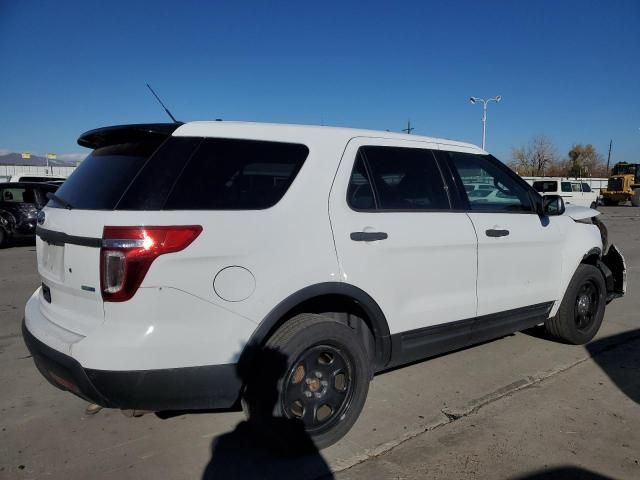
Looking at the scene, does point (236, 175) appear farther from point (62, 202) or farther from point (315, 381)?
point (315, 381)

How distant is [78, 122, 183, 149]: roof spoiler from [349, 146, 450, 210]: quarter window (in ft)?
3.67

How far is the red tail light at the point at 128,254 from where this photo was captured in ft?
7.72

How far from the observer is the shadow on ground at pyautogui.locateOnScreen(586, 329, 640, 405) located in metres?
3.90

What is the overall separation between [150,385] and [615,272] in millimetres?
4895

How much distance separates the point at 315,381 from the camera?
292 centimetres

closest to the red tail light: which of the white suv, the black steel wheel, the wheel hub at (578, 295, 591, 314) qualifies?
the white suv

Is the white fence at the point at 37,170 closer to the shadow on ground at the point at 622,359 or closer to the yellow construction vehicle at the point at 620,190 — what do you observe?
the shadow on ground at the point at 622,359

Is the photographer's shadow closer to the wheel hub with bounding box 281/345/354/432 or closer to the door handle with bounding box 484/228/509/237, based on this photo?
the wheel hub with bounding box 281/345/354/432

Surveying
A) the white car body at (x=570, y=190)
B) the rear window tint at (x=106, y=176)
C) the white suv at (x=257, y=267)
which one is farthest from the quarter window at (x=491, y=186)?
the white car body at (x=570, y=190)

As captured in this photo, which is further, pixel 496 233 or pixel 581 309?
pixel 581 309

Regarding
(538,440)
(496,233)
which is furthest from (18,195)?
(538,440)

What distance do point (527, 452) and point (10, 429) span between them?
10.5 ft

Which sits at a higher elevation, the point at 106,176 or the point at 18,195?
the point at 106,176

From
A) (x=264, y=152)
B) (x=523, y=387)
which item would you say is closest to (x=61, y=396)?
(x=264, y=152)
